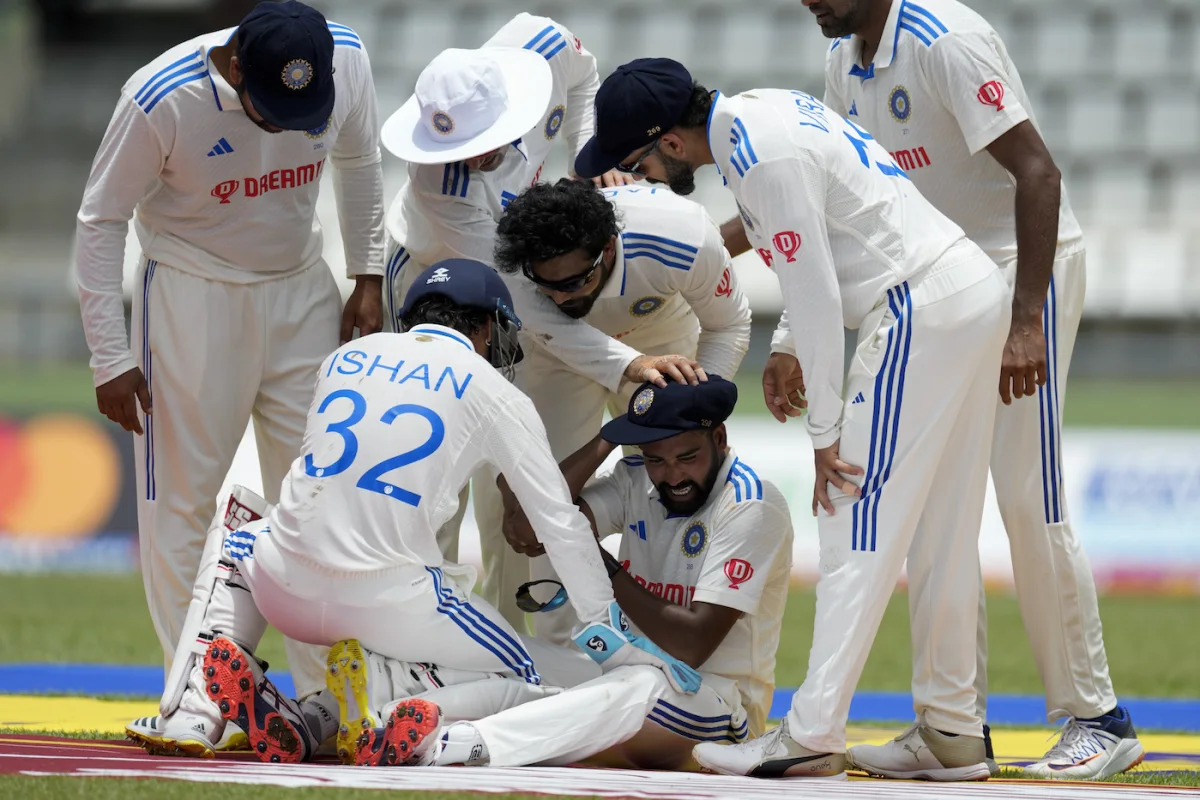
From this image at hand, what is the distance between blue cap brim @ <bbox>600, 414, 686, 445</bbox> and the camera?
15.2 ft

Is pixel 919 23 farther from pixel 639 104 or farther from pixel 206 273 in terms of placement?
pixel 206 273

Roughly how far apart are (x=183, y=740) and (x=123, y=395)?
1.48 m

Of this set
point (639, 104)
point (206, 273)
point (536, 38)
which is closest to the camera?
point (639, 104)

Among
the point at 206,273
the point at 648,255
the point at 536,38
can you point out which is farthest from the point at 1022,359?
the point at 206,273

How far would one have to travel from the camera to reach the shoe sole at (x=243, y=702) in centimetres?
407

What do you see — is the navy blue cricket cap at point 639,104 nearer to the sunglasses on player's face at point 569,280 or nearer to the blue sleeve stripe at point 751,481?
the sunglasses on player's face at point 569,280

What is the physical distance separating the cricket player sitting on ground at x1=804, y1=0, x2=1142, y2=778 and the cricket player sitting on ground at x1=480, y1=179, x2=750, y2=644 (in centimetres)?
77

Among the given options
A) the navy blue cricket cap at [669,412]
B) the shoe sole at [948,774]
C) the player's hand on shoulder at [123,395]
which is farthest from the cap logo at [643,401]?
the player's hand on shoulder at [123,395]

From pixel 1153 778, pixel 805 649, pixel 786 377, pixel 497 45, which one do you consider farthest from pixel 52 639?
pixel 1153 778

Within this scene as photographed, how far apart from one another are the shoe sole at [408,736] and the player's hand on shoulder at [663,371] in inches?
51.7

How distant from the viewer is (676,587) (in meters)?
4.83

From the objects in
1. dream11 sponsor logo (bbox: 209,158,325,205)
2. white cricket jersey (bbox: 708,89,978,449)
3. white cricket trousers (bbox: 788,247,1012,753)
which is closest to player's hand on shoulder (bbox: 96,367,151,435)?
dream11 sponsor logo (bbox: 209,158,325,205)

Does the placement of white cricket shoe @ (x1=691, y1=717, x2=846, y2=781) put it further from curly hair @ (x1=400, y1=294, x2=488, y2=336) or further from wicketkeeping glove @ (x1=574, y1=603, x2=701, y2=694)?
curly hair @ (x1=400, y1=294, x2=488, y2=336)

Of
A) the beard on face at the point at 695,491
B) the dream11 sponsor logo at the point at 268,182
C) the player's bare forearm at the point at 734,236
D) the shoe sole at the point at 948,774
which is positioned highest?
the dream11 sponsor logo at the point at 268,182
